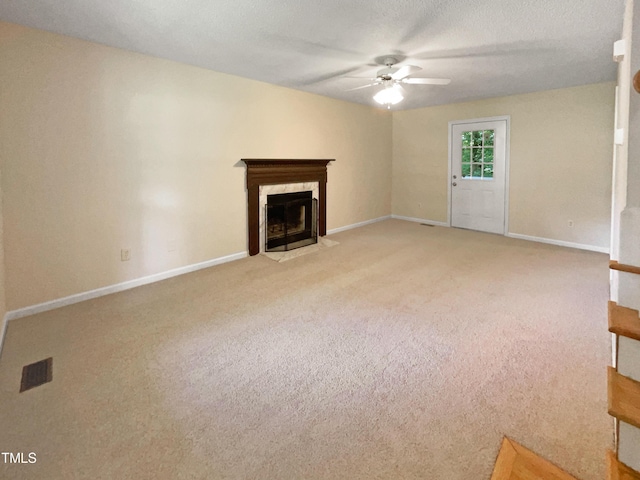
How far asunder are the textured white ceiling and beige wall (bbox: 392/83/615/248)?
0.69 m

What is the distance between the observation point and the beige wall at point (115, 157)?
2.84 metres

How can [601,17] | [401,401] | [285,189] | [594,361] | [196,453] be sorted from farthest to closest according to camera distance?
[285,189]
[601,17]
[594,361]
[401,401]
[196,453]

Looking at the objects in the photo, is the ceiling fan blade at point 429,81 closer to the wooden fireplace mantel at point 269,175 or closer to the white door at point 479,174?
the wooden fireplace mantel at point 269,175

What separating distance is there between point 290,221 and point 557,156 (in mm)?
4148

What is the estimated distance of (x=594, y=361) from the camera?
213cm

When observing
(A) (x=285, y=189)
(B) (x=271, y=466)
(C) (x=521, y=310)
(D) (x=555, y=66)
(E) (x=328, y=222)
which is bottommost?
(B) (x=271, y=466)

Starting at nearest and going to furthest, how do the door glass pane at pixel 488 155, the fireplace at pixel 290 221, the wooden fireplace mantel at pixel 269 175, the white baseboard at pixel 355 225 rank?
the wooden fireplace mantel at pixel 269 175 → the fireplace at pixel 290 221 → the door glass pane at pixel 488 155 → the white baseboard at pixel 355 225

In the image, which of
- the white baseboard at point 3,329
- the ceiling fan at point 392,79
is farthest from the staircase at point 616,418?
the white baseboard at point 3,329

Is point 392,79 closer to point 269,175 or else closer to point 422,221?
point 269,175

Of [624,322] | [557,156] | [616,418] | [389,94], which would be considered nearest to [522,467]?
[616,418]

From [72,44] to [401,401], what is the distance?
3899mm

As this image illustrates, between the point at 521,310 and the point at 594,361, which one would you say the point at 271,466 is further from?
the point at 521,310

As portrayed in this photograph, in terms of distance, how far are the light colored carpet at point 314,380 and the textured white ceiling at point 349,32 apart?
233 centimetres

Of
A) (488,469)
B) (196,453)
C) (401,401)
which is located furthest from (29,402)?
(488,469)
